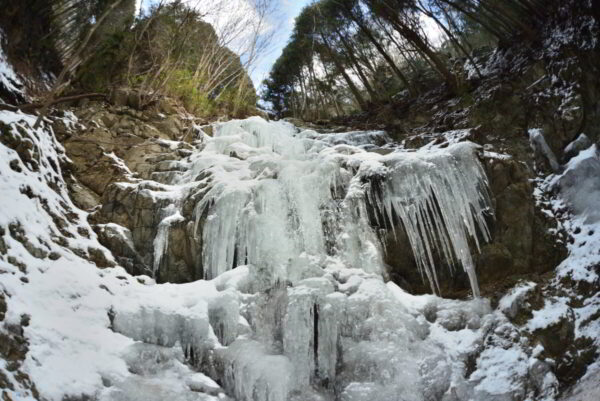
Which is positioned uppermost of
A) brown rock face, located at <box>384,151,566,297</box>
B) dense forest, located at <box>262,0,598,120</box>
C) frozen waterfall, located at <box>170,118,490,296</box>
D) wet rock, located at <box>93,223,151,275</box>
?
dense forest, located at <box>262,0,598,120</box>

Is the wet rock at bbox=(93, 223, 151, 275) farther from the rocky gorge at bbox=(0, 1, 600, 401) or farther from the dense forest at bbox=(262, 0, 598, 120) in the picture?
the dense forest at bbox=(262, 0, 598, 120)

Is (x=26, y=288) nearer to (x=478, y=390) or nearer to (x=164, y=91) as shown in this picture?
(x=478, y=390)

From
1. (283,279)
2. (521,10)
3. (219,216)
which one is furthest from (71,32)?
(521,10)

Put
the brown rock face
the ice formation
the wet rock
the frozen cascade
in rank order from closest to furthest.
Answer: the ice formation → the frozen cascade → the brown rock face → the wet rock

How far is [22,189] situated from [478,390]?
5.52 meters

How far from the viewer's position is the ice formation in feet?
14.9

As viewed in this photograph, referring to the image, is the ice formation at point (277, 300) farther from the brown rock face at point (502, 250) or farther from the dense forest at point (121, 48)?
the dense forest at point (121, 48)

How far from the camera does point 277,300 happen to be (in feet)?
17.6

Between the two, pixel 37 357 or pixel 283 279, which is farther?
pixel 283 279

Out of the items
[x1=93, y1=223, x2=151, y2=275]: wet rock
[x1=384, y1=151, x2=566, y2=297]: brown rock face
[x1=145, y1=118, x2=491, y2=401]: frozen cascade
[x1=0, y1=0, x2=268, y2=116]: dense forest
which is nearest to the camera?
[x1=145, y1=118, x2=491, y2=401]: frozen cascade

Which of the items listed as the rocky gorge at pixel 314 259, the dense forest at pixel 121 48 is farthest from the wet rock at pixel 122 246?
the dense forest at pixel 121 48

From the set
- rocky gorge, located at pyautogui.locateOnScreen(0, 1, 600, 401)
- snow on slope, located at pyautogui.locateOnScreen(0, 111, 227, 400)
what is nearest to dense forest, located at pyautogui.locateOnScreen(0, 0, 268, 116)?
rocky gorge, located at pyautogui.locateOnScreen(0, 1, 600, 401)

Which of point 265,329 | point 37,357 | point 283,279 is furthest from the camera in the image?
point 283,279

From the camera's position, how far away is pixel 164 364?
4.69 meters
